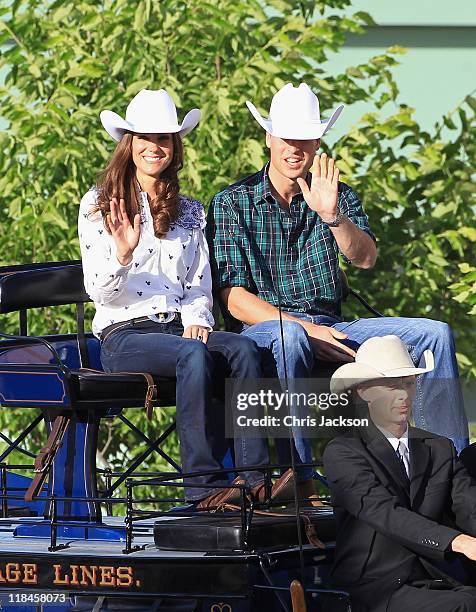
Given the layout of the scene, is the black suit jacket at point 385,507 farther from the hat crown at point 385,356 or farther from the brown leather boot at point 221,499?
the brown leather boot at point 221,499

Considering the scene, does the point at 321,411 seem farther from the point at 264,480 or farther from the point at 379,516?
the point at 379,516

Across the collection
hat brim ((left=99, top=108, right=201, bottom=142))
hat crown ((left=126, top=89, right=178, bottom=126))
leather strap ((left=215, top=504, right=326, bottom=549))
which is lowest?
leather strap ((left=215, top=504, right=326, bottom=549))

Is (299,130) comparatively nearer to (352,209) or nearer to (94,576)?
(352,209)

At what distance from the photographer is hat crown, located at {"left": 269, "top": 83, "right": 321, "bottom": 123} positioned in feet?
20.2

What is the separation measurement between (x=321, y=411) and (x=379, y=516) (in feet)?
2.73

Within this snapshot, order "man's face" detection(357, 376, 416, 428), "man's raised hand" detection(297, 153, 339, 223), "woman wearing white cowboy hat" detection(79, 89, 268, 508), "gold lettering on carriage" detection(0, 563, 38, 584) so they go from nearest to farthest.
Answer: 1. "man's face" detection(357, 376, 416, 428)
2. "gold lettering on carriage" detection(0, 563, 38, 584)
3. "woman wearing white cowboy hat" detection(79, 89, 268, 508)
4. "man's raised hand" detection(297, 153, 339, 223)

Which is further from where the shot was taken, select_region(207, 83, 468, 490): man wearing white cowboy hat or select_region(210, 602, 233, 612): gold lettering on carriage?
select_region(207, 83, 468, 490): man wearing white cowboy hat

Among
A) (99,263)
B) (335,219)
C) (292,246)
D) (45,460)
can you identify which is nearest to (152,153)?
(99,263)

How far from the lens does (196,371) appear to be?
18.2 feet

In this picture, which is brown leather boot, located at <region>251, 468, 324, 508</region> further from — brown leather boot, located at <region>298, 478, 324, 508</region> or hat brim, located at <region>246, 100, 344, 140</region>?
hat brim, located at <region>246, 100, 344, 140</region>

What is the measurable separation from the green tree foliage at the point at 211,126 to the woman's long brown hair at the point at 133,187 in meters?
1.55

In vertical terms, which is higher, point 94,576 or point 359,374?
point 359,374

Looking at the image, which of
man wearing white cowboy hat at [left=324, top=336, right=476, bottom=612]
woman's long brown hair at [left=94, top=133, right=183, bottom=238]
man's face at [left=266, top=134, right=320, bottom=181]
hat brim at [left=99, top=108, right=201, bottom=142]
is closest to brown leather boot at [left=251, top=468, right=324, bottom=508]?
man wearing white cowboy hat at [left=324, top=336, right=476, bottom=612]

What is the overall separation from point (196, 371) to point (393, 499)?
3.61ft
